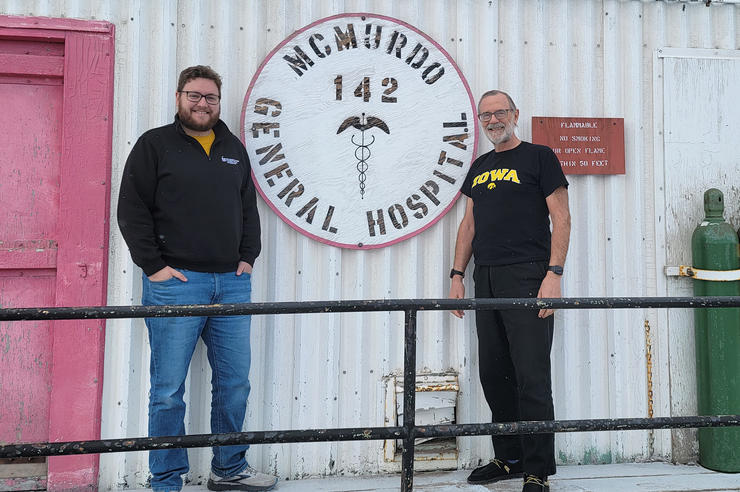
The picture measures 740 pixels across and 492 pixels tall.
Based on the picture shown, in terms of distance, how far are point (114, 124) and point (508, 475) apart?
2.94 metres

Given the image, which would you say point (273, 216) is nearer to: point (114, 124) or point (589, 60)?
point (114, 124)

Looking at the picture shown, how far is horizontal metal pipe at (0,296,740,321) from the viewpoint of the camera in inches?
69.1

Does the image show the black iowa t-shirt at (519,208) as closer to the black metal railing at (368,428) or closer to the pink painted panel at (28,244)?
the black metal railing at (368,428)

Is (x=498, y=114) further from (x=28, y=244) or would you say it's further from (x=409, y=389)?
(x=28, y=244)

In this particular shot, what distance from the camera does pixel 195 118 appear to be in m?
2.85

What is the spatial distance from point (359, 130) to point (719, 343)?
2.47 metres

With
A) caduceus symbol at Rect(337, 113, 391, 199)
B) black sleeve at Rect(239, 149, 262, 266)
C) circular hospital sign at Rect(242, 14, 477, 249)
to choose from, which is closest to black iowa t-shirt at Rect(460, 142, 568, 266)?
circular hospital sign at Rect(242, 14, 477, 249)

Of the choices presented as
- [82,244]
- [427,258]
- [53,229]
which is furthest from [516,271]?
[53,229]

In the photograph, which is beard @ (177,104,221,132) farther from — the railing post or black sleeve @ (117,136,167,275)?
the railing post

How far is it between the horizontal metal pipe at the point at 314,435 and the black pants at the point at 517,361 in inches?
32.8

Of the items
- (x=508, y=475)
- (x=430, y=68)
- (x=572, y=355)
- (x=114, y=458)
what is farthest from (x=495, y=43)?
(x=114, y=458)

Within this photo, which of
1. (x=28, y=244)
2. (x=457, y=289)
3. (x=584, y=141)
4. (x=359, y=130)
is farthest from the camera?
(x=584, y=141)

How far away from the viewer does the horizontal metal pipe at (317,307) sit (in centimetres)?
175

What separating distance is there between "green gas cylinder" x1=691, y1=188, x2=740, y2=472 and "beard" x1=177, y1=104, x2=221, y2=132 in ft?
9.53
